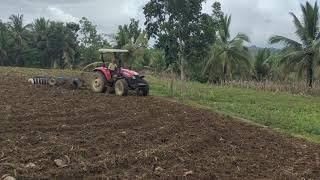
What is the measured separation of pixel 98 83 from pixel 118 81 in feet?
3.58

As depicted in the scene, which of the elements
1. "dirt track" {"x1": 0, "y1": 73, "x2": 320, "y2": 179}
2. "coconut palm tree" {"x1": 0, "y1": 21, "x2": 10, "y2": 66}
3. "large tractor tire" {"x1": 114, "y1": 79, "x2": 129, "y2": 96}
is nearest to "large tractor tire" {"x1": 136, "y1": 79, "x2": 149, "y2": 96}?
"large tractor tire" {"x1": 114, "y1": 79, "x2": 129, "y2": 96}

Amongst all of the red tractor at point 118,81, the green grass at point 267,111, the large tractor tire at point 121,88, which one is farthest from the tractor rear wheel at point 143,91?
the green grass at point 267,111

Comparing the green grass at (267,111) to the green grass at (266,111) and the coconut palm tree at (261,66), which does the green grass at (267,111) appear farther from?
the coconut palm tree at (261,66)

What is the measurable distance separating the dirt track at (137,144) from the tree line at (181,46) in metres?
10.4

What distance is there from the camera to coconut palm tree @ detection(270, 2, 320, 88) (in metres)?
35.2

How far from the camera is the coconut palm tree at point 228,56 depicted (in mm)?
45719

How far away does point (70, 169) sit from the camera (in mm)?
7801

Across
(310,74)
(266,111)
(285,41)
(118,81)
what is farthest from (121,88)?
(285,41)

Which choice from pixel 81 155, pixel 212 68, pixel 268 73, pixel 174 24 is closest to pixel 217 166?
pixel 81 155

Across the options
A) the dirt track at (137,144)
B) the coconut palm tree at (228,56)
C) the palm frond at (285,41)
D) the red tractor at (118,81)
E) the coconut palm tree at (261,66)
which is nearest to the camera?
the dirt track at (137,144)

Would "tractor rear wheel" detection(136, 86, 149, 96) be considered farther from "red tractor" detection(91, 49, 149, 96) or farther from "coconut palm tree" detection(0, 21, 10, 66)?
"coconut palm tree" detection(0, 21, 10, 66)

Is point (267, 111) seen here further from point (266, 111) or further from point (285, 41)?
point (285, 41)

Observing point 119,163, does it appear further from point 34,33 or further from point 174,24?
point 34,33

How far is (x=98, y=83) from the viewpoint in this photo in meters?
20.3
